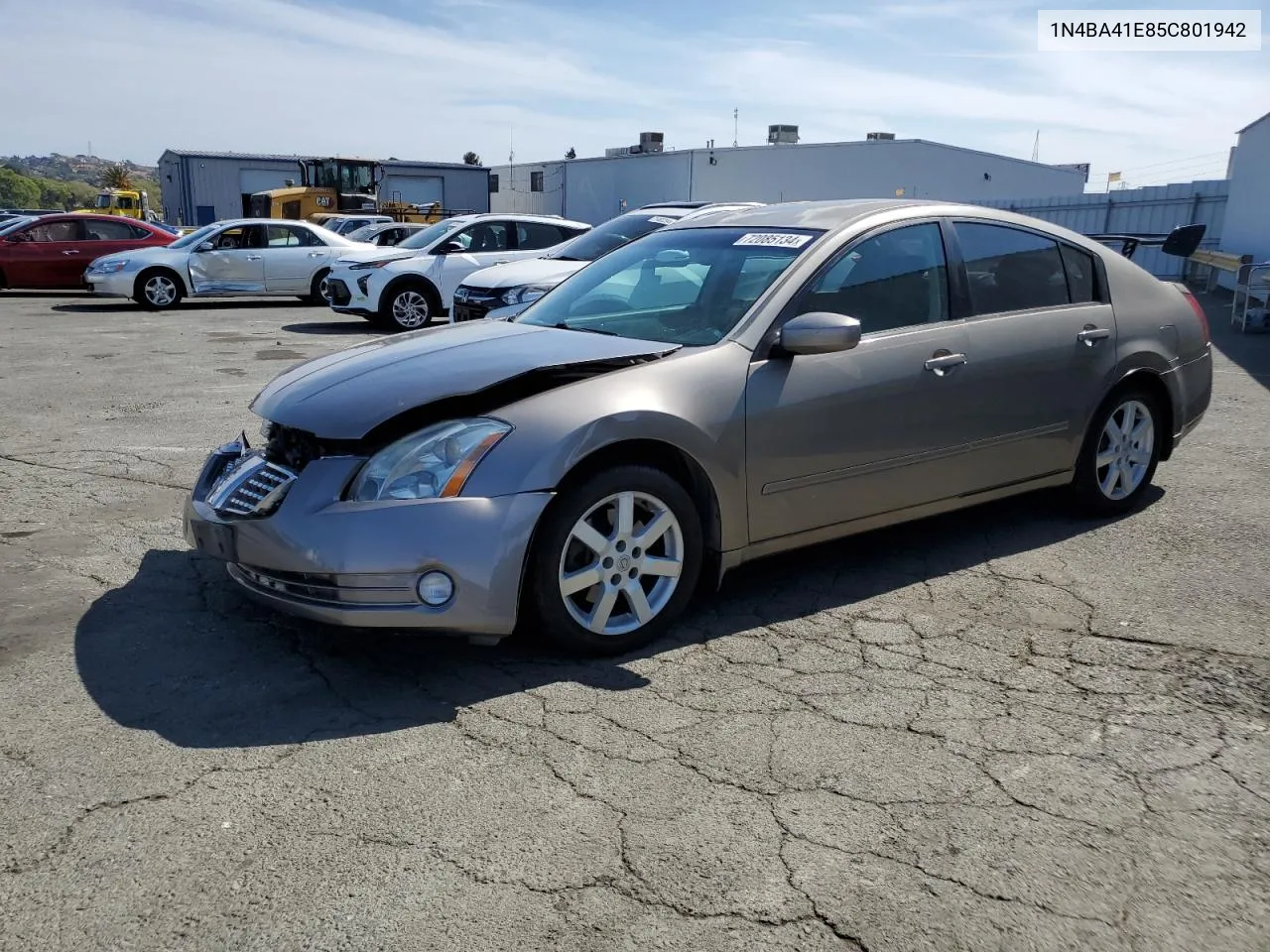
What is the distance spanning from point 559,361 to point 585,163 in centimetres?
4647

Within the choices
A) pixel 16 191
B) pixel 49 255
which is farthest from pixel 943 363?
pixel 16 191

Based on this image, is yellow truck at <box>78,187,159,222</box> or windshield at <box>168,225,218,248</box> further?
yellow truck at <box>78,187,159,222</box>

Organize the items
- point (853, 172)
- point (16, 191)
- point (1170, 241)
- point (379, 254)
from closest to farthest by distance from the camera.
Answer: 1. point (1170, 241)
2. point (379, 254)
3. point (853, 172)
4. point (16, 191)

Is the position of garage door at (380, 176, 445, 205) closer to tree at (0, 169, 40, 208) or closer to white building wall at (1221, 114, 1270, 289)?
white building wall at (1221, 114, 1270, 289)

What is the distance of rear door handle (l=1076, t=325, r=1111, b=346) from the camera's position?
5414 millimetres

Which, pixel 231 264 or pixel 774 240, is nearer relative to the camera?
pixel 774 240

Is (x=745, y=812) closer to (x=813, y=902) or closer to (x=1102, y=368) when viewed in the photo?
(x=813, y=902)

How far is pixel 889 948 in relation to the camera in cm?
247

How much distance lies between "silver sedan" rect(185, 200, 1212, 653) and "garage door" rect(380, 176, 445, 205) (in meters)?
46.5

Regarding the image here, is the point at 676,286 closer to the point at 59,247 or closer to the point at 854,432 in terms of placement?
the point at 854,432

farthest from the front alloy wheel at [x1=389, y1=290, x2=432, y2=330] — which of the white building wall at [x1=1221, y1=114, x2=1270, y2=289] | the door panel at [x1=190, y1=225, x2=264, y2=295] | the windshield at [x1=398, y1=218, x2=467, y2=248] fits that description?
the white building wall at [x1=1221, y1=114, x2=1270, y2=289]

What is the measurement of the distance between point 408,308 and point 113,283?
6148 mm

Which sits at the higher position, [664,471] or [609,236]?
[609,236]

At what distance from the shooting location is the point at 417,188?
4969cm
